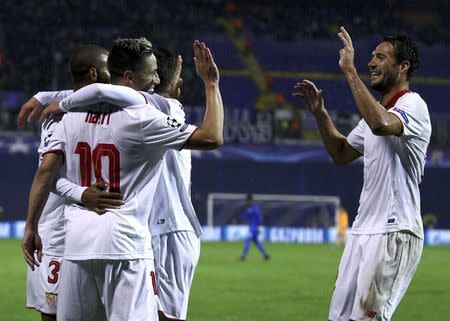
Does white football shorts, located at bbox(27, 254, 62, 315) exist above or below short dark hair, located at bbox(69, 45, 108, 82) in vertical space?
below

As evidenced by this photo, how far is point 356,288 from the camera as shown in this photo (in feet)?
19.6

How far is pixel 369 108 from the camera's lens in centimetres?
555

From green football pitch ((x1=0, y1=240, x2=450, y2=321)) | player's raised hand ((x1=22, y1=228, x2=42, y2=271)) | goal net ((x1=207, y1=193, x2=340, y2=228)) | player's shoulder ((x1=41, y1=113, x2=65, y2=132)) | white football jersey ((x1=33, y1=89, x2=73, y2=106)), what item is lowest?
goal net ((x1=207, y1=193, x2=340, y2=228))

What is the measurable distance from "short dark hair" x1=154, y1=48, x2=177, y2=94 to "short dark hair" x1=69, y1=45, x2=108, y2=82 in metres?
0.40

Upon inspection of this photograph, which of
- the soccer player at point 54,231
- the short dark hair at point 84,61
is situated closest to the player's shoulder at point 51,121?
the soccer player at point 54,231

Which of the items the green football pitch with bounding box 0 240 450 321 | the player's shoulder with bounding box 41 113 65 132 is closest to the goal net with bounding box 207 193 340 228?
the green football pitch with bounding box 0 240 450 321

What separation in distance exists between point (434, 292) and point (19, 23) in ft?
96.3

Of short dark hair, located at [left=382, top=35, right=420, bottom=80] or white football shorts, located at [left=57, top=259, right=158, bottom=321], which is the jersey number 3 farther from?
short dark hair, located at [left=382, top=35, right=420, bottom=80]

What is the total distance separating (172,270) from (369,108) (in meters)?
1.87

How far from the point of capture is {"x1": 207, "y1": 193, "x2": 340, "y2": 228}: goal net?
38.7 metres

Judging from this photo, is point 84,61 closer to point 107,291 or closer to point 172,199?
point 172,199

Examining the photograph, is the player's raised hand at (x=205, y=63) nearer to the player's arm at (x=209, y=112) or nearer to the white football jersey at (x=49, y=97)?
the player's arm at (x=209, y=112)

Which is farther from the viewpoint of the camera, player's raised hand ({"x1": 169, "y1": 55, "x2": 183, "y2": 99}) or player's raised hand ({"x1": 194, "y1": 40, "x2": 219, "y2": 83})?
player's raised hand ({"x1": 169, "y1": 55, "x2": 183, "y2": 99})

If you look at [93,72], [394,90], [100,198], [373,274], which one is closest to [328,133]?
[394,90]
